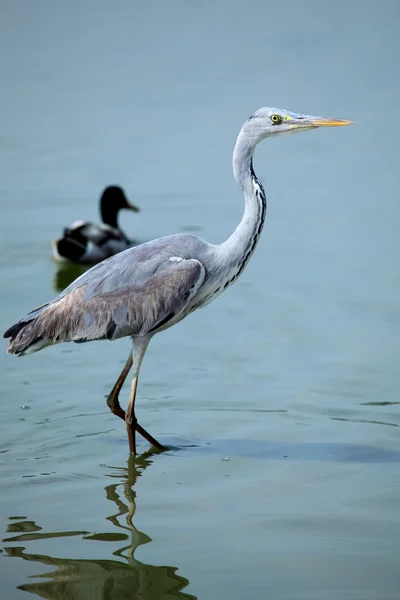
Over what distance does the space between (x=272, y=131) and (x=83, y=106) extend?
438 inches

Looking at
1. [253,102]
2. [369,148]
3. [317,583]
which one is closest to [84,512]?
[317,583]

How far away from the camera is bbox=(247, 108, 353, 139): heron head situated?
796 cm

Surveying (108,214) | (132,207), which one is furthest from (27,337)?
(132,207)

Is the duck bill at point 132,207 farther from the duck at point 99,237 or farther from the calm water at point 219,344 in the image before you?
the calm water at point 219,344

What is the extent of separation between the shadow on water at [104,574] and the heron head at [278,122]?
8.87 feet

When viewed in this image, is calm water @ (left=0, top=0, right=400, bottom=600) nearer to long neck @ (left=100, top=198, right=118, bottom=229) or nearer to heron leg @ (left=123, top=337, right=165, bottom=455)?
heron leg @ (left=123, top=337, right=165, bottom=455)

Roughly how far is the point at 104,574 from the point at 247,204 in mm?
2802

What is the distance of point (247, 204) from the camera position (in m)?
7.97

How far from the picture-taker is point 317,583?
5.88m

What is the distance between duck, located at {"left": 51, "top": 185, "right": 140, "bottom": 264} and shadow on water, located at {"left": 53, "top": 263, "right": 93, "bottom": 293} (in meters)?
0.07

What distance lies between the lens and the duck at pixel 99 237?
13016mm

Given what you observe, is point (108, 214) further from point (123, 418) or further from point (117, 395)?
point (123, 418)

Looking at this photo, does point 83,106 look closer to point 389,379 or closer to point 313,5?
point 313,5

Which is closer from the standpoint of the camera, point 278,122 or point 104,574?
point 104,574
